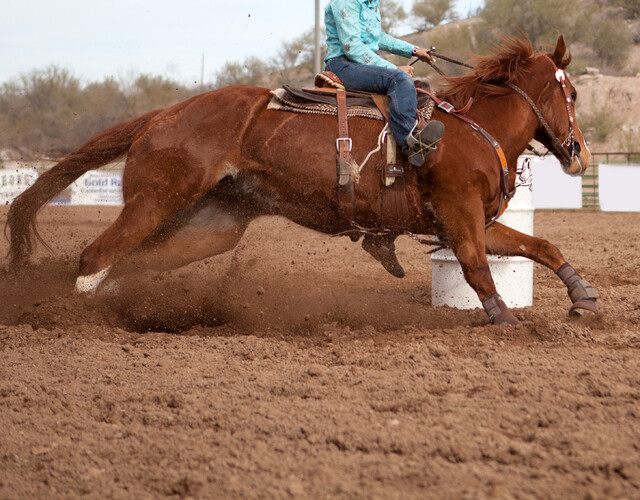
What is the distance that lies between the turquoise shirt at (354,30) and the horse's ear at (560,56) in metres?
1.19

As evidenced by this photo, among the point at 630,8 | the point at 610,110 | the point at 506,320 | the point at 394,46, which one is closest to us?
the point at 506,320

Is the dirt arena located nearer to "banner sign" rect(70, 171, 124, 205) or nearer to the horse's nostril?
the horse's nostril

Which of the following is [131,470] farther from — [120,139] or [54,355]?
[120,139]

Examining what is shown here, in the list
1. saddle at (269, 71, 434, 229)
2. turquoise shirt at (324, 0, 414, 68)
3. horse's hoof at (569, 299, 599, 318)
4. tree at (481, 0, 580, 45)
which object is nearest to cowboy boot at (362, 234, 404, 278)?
saddle at (269, 71, 434, 229)

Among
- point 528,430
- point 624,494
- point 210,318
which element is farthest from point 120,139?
point 624,494

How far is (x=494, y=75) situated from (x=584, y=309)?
5.88ft

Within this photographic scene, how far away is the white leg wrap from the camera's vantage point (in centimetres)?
506

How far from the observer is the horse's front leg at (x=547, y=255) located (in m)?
4.97

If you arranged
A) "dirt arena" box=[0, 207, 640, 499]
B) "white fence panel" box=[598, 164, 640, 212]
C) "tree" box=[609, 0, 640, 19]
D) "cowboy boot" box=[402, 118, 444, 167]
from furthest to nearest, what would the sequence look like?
1. "tree" box=[609, 0, 640, 19]
2. "white fence panel" box=[598, 164, 640, 212]
3. "cowboy boot" box=[402, 118, 444, 167]
4. "dirt arena" box=[0, 207, 640, 499]

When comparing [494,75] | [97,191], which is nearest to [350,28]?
[494,75]

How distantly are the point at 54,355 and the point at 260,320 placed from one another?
1.60 m

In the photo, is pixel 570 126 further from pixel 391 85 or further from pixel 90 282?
pixel 90 282

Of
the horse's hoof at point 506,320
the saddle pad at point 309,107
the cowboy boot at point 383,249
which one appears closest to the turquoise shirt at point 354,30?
the saddle pad at point 309,107

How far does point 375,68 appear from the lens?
507 cm
